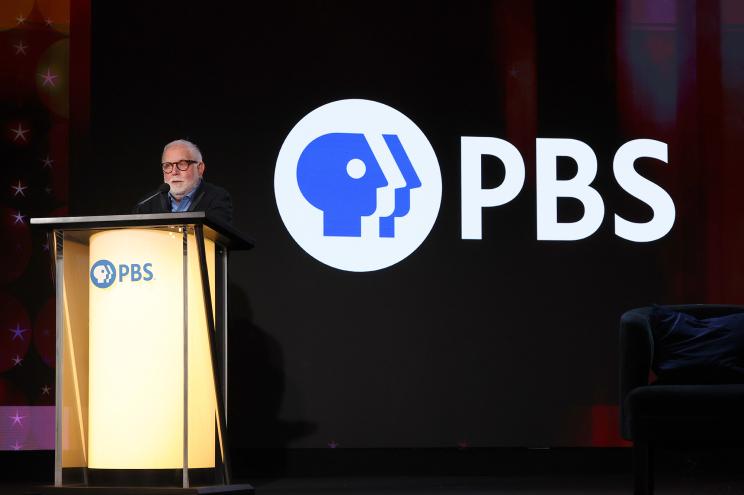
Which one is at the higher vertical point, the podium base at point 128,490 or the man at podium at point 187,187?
the man at podium at point 187,187

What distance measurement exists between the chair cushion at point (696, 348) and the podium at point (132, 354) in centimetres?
163

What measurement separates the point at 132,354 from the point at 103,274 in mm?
283

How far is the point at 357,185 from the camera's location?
5379 millimetres

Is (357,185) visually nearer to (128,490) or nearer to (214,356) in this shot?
(214,356)

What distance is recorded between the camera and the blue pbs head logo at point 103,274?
3.31 m

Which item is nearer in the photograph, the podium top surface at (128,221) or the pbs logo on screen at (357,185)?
the podium top surface at (128,221)

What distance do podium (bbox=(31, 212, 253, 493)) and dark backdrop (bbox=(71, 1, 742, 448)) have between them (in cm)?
196

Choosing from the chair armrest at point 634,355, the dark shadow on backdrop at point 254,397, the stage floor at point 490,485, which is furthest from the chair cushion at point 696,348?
the dark shadow on backdrop at point 254,397

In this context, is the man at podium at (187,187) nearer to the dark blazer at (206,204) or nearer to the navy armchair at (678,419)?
the dark blazer at (206,204)

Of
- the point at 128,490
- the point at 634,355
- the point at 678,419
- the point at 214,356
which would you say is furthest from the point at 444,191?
the point at 128,490

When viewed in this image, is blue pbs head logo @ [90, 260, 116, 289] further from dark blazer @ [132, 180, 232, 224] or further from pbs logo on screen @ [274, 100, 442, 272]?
pbs logo on screen @ [274, 100, 442, 272]

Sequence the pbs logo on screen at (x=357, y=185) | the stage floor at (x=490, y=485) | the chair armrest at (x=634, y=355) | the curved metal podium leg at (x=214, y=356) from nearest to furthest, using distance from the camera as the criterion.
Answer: the curved metal podium leg at (x=214, y=356) → the chair armrest at (x=634, y=355) → the stage floor at (x=490, y=485) → the pbs logo on screen at (x=357, y=185)

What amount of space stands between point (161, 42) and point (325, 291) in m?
1.59

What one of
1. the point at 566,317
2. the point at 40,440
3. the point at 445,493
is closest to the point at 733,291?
the point at 566,317
